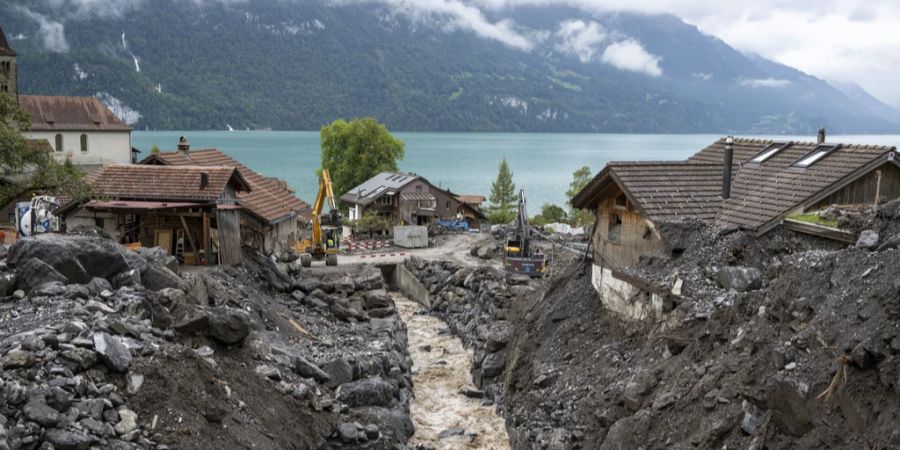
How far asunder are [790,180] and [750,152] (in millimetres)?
3907

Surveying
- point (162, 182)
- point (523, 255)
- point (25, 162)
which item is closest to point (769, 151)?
point (523, 255)

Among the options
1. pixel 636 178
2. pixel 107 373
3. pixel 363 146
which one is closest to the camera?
pixel 107 373

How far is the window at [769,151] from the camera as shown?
84.5 ft

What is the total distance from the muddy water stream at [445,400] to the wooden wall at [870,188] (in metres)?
12.0

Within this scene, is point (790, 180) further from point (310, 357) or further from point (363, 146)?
point (363, 146)

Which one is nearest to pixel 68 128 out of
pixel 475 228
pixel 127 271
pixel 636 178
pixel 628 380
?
pixel 475 228

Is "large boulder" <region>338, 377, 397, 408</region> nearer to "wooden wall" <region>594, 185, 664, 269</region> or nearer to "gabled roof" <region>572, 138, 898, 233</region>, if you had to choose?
"wooden wall" <region>594, 185, 664, 269</region>

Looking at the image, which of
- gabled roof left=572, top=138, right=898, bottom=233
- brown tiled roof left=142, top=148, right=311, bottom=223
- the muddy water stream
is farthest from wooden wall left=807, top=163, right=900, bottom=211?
brown tiled roof left=142, top=148, right=311, bottom=223


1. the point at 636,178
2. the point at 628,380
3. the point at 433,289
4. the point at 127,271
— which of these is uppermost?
the point at 636,178

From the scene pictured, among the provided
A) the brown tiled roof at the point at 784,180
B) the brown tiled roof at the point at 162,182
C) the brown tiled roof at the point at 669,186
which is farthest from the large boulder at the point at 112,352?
the brown tiled roof at the point at 162,182

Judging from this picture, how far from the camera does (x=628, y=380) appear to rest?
19359mm

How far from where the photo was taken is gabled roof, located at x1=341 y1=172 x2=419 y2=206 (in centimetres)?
7212

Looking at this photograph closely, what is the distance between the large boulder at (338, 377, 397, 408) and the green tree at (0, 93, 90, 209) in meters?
14.6

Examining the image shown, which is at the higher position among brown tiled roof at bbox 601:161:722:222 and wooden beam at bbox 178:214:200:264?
brown tiled roof at bbox 601:161:722:222
